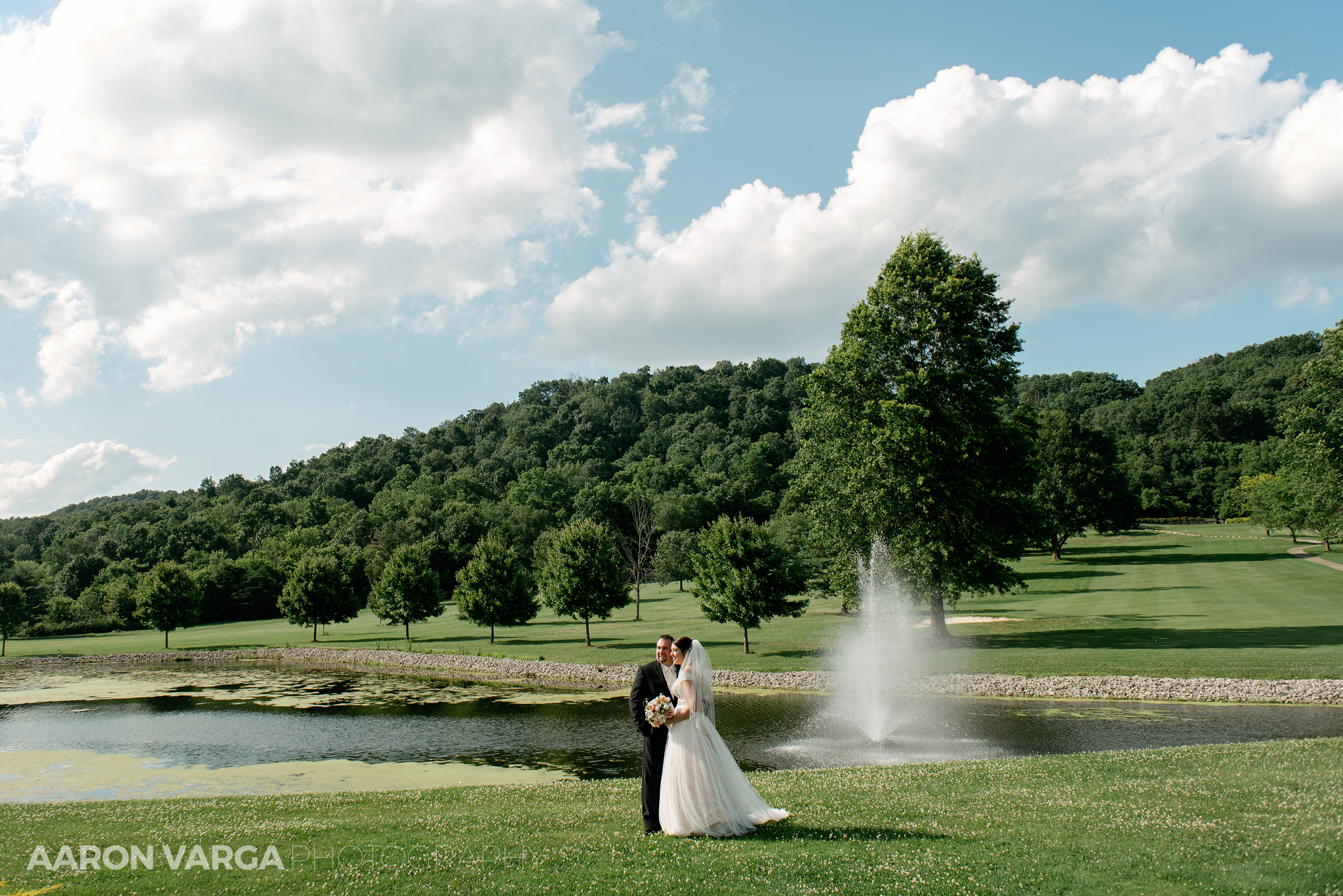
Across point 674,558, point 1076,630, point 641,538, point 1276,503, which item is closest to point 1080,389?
point 1276,503

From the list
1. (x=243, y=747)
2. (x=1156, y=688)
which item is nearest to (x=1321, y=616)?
(x=1156, y=688)

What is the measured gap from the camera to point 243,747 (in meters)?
23.3

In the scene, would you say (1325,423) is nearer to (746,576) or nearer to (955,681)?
(955,681)

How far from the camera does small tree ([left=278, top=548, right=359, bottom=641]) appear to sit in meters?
55.4

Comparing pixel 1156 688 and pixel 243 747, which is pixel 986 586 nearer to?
pixel 1156 688

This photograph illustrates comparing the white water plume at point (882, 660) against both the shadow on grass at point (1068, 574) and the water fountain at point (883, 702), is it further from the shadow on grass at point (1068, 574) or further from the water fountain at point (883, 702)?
the shadow on grass at point (1068, 574)

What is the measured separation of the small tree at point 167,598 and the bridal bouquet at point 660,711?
60455 millimetres

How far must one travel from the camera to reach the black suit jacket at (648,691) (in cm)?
912

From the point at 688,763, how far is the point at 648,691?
98 cm

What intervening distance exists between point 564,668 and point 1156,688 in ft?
78.5

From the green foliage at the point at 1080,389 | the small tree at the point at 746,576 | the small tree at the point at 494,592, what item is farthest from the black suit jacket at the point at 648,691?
the green foliage at the point at 1080,389

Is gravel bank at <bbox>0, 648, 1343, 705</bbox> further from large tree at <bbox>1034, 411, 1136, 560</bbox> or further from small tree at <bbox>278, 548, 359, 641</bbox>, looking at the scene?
large tree at <bbox>1034, 411, 1136, 560</bbox>

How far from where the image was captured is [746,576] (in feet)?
113

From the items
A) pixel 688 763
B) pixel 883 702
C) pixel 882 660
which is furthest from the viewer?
pixel 882 660
